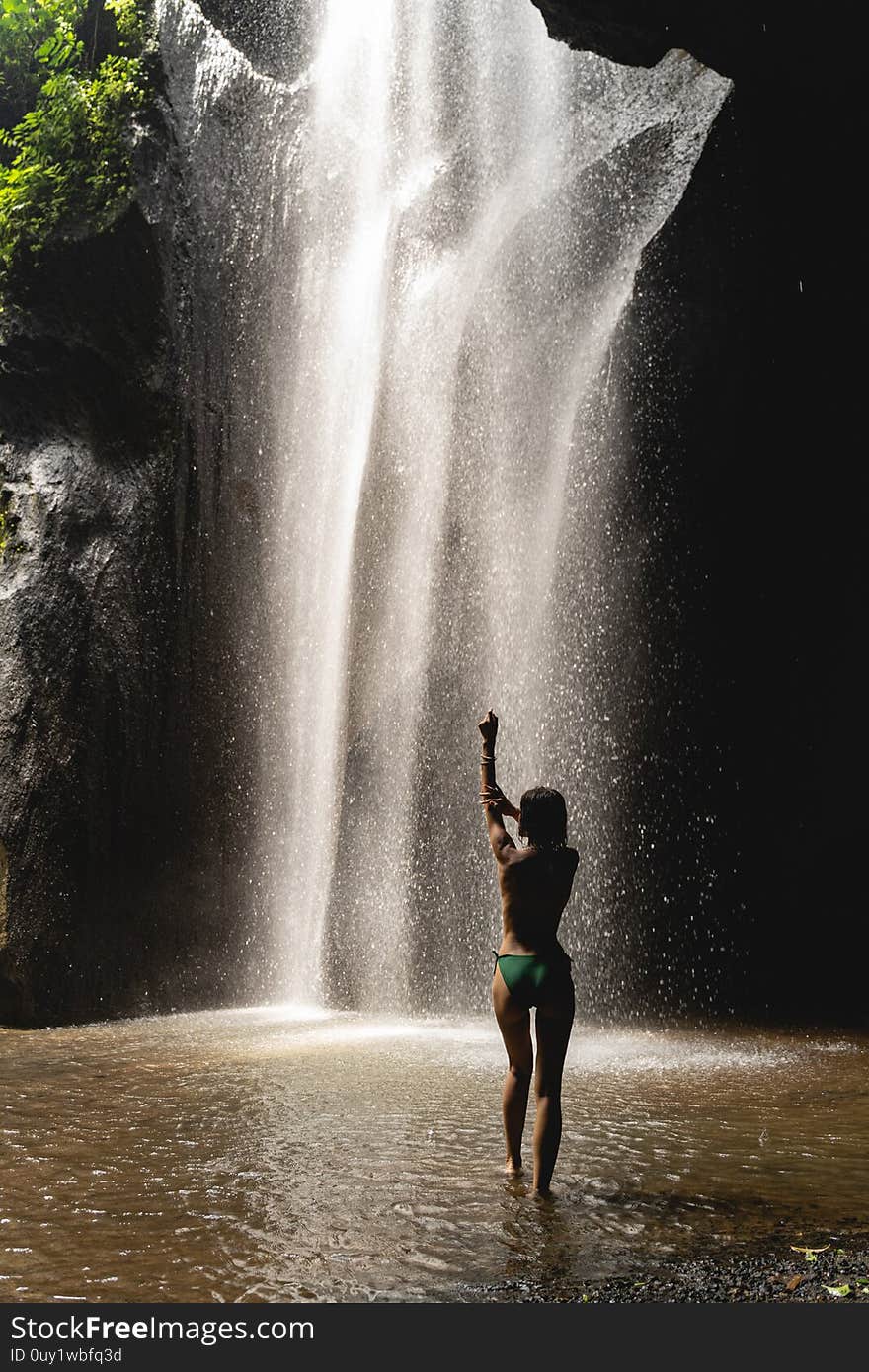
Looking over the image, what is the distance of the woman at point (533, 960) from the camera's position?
356 centimetres

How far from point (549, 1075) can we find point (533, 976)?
32 cm

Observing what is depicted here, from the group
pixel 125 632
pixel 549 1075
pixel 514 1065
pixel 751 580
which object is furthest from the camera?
pixel 751 580

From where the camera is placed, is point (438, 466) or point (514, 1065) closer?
point (514, 1065)

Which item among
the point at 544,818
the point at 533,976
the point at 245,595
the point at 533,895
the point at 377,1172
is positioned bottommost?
the point at 377,1172

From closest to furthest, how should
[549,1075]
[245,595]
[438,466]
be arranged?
[549,1075] → [245,595] → [438,466]

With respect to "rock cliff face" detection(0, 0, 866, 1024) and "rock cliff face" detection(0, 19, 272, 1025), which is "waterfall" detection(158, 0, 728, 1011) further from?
"rock cliff face" detection(0, 19, 272, 1025)

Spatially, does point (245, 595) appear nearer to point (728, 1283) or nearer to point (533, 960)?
point (533, 960)

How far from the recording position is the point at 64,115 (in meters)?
10.9

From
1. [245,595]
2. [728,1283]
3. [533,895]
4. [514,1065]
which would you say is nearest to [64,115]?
[245,595]

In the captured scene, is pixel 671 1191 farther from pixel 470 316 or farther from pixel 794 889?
pixel 470 316

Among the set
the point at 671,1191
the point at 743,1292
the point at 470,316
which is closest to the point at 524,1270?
the point at 743,1292

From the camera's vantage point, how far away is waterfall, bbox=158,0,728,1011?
37.0ft

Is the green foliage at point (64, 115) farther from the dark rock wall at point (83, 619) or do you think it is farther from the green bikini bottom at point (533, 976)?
the green bikini bottom at point (533, 976)

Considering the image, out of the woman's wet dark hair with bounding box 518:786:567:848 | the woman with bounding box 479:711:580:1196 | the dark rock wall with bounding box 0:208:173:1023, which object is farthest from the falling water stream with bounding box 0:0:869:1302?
the woman's wet dark hair with bounding box 518:786:567:848
